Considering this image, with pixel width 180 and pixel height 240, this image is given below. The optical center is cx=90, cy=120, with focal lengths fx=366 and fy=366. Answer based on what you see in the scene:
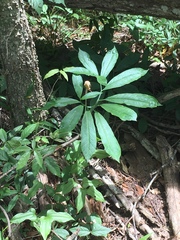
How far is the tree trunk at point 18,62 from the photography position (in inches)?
76.9

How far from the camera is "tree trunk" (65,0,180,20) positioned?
2330 millimetres

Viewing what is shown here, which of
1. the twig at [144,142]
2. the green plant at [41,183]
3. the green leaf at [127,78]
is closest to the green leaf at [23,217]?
the green plant at [41,183]

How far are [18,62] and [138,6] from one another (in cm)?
88

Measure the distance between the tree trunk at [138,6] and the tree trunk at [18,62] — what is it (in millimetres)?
582

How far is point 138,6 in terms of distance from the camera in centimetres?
238

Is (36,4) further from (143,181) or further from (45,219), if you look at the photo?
(143,181)

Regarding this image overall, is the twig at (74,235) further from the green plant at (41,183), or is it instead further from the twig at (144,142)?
the twig at (144,142)

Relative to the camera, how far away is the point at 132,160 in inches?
99.6

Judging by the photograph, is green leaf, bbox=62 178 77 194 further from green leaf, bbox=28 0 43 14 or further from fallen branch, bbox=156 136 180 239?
green leaf, bbox=28 0 43 14

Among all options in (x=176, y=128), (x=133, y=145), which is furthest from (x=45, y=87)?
(x=176, y=128)

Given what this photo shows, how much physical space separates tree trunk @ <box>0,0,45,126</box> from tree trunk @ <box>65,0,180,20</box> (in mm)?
582

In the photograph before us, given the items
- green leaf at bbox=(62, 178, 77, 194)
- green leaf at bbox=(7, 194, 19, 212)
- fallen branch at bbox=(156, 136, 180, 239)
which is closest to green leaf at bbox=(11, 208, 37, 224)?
green leaf at bbox=(7, 194, 19, 212)

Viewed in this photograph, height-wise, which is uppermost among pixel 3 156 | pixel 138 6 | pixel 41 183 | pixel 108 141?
pixel 138 6

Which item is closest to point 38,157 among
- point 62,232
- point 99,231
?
point 62,232
